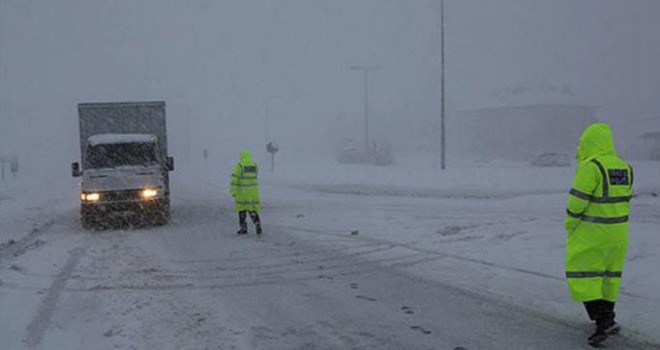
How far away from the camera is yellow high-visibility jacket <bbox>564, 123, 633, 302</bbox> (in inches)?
217

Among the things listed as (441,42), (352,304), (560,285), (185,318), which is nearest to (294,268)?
(352,304)

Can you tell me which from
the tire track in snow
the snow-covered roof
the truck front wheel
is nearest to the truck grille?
the truck front wheel

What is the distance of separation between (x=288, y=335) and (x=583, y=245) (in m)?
2.81

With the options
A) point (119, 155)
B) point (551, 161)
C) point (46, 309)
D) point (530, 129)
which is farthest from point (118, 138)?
point (530, 129)

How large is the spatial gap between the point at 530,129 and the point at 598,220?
6621 centimetres

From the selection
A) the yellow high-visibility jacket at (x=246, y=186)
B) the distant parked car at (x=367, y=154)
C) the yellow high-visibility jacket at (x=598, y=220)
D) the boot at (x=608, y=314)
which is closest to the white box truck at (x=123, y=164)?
the yellow high-visibility jacket at (x=246, y=186)

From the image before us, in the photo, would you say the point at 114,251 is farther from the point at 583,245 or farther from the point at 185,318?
the point at 583,245

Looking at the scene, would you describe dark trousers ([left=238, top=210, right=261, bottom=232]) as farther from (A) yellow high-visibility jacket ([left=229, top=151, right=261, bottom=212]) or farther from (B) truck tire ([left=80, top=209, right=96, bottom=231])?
(B) truck tire ([left=80, top=209, right=96, bottom=231])

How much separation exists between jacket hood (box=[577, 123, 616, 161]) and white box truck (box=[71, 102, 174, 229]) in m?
11.3

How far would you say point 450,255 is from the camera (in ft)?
34.7

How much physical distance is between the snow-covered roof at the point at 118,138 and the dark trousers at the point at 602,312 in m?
12.9

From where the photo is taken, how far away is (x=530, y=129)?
68.6 m

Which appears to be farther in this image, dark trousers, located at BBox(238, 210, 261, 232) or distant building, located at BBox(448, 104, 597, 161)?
distant building, located at BBox(448, 104, 597, 161)

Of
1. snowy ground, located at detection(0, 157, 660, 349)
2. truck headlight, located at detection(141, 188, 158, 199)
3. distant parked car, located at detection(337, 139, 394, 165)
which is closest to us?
snowy ground, located at detection(0, 157, 660, 349)
